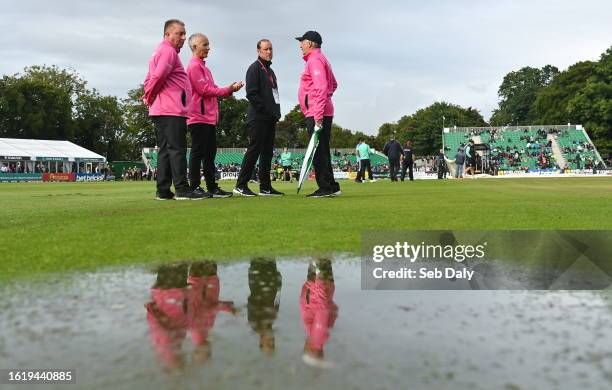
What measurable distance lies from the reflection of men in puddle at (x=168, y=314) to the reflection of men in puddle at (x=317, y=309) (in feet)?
0.97

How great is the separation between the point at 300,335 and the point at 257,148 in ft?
25.0

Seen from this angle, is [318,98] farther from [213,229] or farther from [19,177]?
[19,177]

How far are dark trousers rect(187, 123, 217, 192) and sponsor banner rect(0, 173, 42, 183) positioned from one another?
41935 mm

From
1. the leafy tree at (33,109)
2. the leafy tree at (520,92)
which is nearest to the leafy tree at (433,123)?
the leafy tree at (520,92)

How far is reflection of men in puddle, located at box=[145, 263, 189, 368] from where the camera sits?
131cm

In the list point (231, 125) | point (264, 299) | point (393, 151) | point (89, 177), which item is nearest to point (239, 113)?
point (231, 125)

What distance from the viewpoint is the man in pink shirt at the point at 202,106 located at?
28.2ft

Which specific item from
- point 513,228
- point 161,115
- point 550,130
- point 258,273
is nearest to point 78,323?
point 258,273

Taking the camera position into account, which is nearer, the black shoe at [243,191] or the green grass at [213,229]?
the green grass at [213,229]

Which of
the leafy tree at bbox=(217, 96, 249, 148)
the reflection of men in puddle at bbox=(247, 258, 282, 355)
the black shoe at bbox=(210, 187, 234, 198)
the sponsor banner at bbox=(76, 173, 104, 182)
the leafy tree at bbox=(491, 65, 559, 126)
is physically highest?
the leafy tree at bbox=(491, 65, 559, 126)

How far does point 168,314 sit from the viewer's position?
1.66 metres

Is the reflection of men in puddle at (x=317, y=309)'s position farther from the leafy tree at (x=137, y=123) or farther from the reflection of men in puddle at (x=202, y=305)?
the leafy tree at (x=137, y=123)

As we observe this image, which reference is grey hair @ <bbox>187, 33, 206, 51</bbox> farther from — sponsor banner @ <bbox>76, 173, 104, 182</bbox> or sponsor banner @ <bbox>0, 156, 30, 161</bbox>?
sponsor banner @ <bbox>76, 173, 104, 182</bbox>

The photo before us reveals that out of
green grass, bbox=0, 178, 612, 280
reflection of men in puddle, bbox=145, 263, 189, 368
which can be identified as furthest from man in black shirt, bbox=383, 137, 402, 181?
reflection of men in puddle, bbox=145, 263, 189, 368
